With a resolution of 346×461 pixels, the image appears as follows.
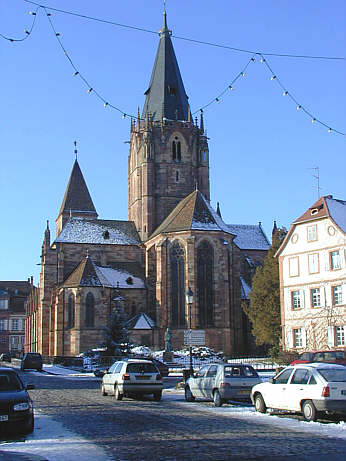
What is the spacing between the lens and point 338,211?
4041cm

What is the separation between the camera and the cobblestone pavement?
9920mm

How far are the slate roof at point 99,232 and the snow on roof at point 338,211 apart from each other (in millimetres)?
30321

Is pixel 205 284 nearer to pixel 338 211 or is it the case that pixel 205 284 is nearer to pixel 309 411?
pixel 338 211

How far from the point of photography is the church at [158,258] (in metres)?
58.0

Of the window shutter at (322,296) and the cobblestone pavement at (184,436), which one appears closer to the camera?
the cobblestone pavement at (184,436)

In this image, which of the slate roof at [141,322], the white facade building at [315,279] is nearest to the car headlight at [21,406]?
the white facade building at [315,279]

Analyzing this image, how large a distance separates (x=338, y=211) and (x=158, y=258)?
22.3 meters

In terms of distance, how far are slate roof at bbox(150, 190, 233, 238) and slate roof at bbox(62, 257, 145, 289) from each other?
5.43 m

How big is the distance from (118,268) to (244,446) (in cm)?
5454

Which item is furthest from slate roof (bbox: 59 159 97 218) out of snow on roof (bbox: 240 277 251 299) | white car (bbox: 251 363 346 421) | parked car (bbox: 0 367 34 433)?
parked car (bbox: 0 367 34 433)

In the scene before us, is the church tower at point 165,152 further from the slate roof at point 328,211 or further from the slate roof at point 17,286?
the slate roof at point 17,286

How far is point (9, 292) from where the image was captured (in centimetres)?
10869

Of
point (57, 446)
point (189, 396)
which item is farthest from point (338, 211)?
point (57, 446)

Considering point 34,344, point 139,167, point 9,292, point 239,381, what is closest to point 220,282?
point 139,167
